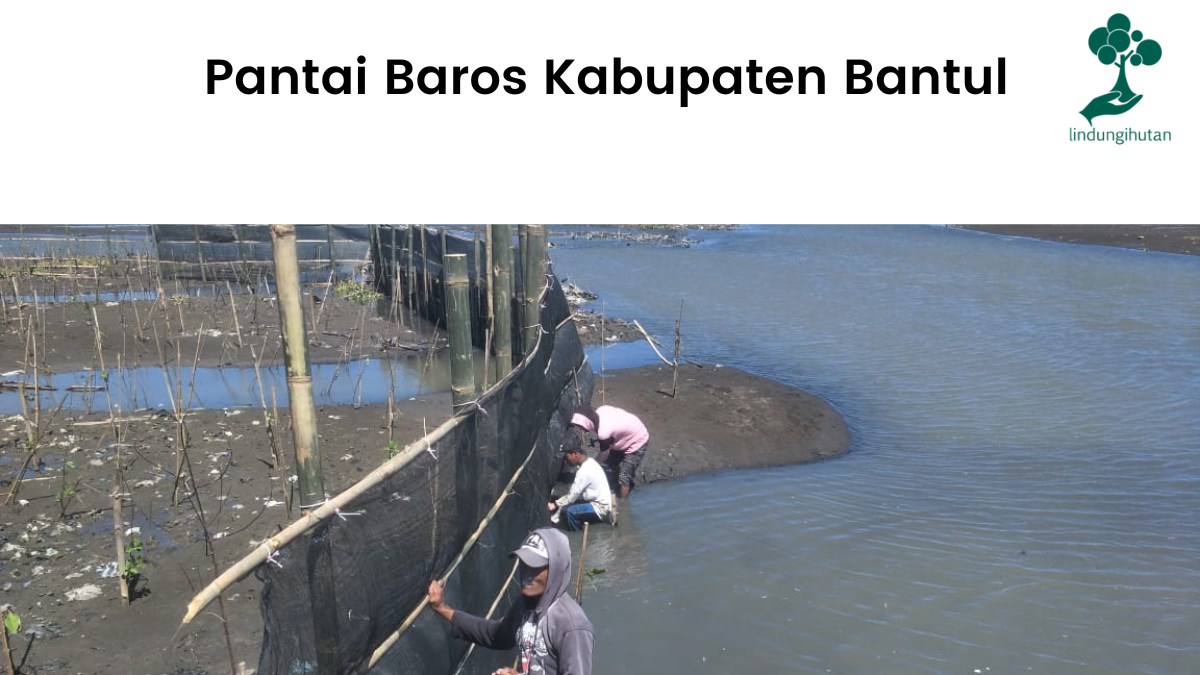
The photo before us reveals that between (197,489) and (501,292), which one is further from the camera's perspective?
(197,489)

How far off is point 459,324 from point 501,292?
1.52 meters

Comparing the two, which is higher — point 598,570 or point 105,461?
point 105,461

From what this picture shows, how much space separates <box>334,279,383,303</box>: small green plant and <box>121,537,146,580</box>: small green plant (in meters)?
11.3

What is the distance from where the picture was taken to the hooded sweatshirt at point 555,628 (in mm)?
3443

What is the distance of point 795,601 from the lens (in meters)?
6.69

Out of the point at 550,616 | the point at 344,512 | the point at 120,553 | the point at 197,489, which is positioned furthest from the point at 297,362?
the point at 197,489

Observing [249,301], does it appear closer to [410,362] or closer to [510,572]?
[410,362]

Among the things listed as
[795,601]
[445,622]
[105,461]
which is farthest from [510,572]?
[105,461]

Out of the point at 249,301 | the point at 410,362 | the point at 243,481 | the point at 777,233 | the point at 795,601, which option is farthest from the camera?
the point at 777,233

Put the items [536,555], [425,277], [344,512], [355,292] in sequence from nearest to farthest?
1. [344,512]
2. [536,555]
3. [425,277]
4. [355,292]

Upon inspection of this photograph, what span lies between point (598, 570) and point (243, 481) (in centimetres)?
376

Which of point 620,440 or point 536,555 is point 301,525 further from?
point 620,440

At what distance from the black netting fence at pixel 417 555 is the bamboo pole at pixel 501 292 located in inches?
31.9

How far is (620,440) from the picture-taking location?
8.25m
